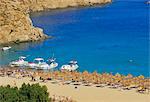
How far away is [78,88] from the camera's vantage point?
3306 centimetres

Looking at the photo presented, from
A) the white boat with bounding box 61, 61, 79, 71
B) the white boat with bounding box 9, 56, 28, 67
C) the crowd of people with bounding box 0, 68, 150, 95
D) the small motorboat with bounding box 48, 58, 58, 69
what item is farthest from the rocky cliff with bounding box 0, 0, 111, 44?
the crowd of people with bounding box 0, 68, 150, 95

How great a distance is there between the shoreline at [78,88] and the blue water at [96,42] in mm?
6819

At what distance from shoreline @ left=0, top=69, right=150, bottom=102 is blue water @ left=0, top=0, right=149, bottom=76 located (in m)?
6.82

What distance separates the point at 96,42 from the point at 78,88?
2433cm

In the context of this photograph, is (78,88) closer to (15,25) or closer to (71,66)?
(71,66)

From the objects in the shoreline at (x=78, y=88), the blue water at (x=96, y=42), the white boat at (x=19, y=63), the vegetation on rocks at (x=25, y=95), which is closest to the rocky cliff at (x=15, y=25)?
the blue water at (x=96, y=42)

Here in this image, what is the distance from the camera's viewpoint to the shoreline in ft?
99.6

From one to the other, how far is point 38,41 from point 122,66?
54.4ft

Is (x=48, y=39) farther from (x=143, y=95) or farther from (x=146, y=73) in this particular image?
(x=143, y=95)

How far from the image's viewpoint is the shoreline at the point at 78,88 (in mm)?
30359

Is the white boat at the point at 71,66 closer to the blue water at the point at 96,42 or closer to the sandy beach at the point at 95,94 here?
the blue water at the point at 96,42

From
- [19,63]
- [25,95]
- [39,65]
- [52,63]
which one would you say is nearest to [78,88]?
[25,95]

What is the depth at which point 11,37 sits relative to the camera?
57.7 meters

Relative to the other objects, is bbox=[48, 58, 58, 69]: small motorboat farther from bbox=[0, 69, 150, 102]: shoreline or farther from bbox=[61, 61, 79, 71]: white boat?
bbox=[0, 69, 150, 102]: shoreline
